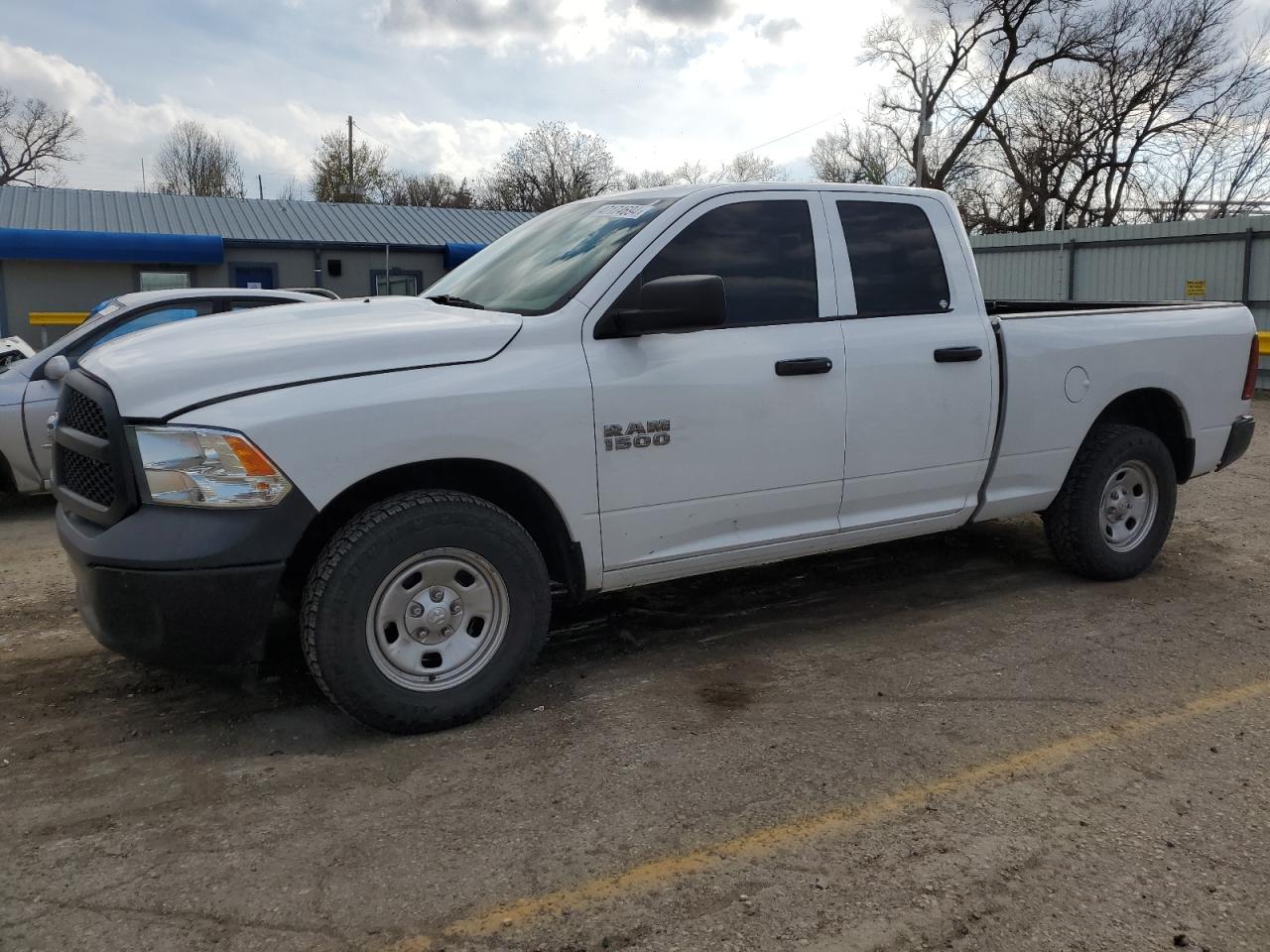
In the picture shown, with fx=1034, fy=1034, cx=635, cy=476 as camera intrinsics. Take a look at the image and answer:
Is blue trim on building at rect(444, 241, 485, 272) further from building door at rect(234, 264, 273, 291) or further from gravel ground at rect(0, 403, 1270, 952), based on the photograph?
gravel ground at rect(0, 403, 1270, 952)

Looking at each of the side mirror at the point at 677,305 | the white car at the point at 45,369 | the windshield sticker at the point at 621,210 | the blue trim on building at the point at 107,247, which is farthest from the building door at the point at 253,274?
the side mirror at the point at 677,305

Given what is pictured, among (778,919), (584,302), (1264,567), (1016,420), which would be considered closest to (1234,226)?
(1264,567)

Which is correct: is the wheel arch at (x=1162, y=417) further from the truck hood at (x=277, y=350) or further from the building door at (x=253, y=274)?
the building door at (x=253, y=274)

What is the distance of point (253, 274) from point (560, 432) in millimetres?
25264

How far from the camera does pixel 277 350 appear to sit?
3479 mm

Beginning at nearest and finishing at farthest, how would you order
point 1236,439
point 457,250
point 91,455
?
point 91,455
point 1236,439
point 457,250

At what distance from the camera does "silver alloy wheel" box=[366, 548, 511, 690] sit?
11.6 feet

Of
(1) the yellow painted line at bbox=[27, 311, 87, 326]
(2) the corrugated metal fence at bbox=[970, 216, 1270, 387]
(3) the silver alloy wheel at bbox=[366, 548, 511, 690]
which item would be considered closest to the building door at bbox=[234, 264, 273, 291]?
(1) the yellow painted line at bbox=[27, 311, 87, 326]

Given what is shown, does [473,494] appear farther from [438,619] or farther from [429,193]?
[429,193]

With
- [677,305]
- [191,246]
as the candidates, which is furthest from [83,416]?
[191,246]

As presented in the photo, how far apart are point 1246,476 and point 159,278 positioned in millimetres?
23465

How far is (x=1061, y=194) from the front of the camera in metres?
36.5

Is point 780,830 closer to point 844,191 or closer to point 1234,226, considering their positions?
point 844,191

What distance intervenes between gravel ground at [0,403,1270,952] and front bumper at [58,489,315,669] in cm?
44
